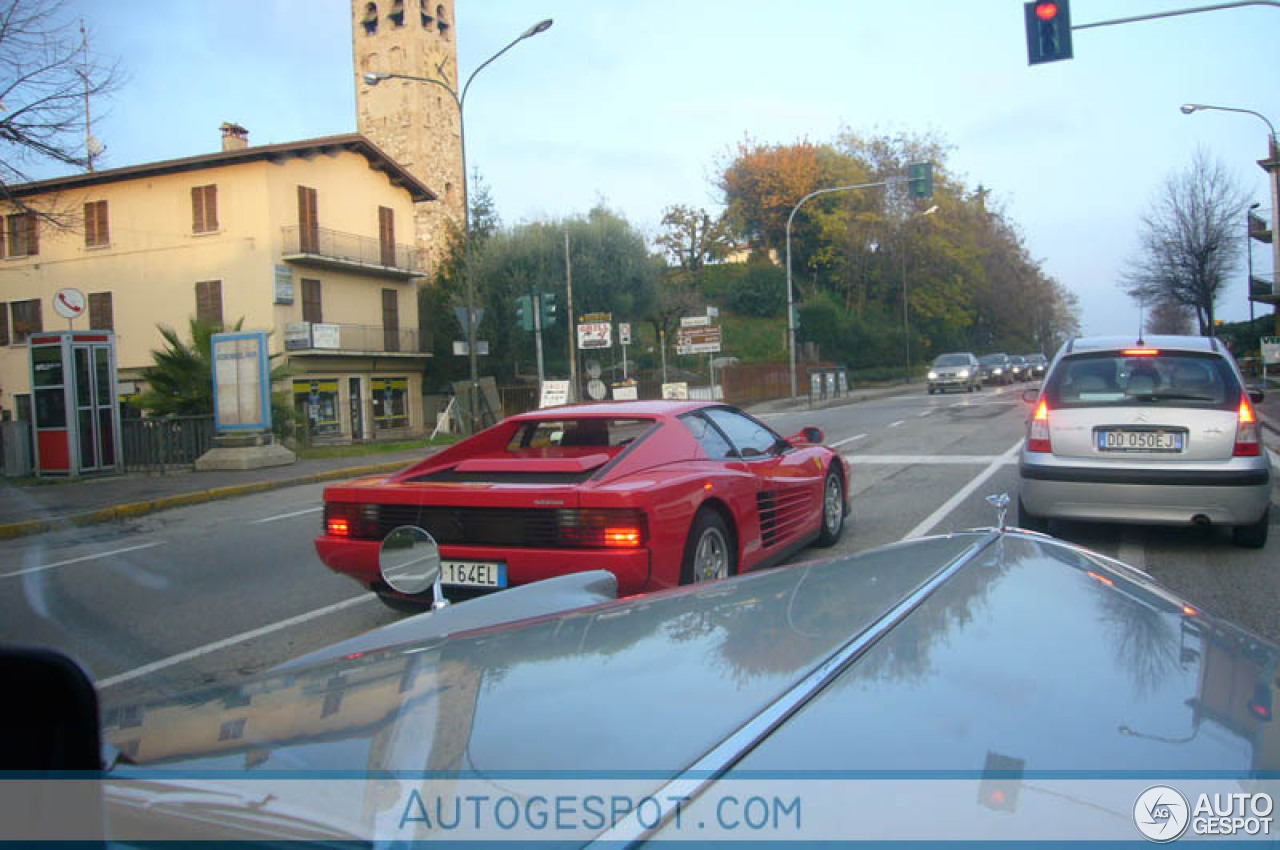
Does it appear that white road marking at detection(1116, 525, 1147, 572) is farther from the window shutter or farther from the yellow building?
the window shutter

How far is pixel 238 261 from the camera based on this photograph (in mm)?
31250

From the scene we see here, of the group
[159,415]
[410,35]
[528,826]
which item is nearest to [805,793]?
[528,826]

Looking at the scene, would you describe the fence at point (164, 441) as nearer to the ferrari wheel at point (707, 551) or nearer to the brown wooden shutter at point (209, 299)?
the brown wooden shutter at point (209, 299)

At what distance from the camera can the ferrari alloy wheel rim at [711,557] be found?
5.07m

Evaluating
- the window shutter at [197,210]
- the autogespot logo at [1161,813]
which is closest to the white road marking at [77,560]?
the autogespot logo at [1161,813]

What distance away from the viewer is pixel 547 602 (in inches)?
111

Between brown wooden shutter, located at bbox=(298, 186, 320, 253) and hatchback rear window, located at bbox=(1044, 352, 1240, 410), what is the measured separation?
29.6 meters

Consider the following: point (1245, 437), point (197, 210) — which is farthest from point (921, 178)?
point (197, 210)

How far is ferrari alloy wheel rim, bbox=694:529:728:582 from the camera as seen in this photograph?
16.6 feet

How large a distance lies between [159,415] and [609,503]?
18.3 m

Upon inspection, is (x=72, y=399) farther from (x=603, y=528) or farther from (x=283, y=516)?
(x=603, y=528)

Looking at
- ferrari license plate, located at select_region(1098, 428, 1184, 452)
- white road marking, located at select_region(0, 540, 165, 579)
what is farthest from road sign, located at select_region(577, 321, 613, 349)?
ferrari license plate, located at select_region(1098, 428, 1184, 452)

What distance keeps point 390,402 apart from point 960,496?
102 ft

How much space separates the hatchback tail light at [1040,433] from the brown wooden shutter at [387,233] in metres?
32.3
